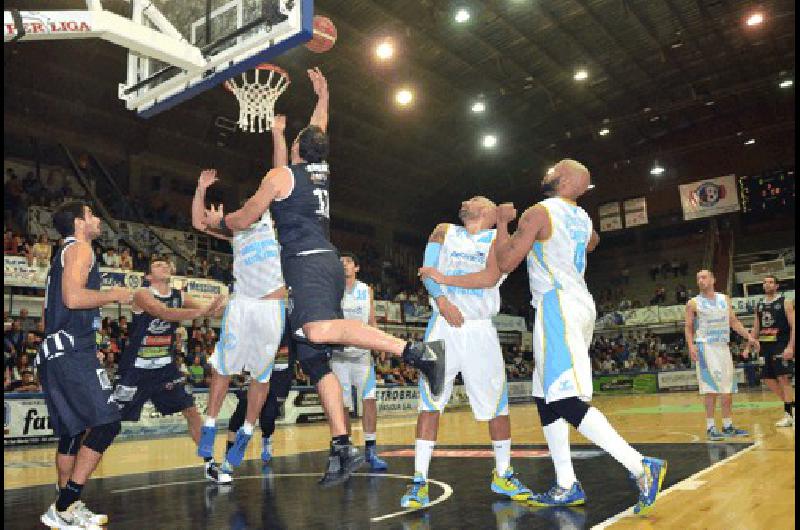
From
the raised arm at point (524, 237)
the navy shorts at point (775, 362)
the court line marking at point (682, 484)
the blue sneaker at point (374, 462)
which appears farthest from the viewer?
the navy shorts at point (775, 362)

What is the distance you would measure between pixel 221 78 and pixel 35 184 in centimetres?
1531

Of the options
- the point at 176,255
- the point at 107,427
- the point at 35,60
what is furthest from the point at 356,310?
the point at 35,60

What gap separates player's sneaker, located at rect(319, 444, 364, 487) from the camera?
166 inches

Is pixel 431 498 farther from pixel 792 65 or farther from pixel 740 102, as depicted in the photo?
pixel 740 102

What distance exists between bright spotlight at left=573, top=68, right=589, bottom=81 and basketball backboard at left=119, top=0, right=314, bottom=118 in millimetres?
18362

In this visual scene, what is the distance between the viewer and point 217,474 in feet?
19.7

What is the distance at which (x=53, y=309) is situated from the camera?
451 cm

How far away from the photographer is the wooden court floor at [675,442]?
387cm

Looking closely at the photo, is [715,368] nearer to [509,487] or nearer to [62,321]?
[509,487]

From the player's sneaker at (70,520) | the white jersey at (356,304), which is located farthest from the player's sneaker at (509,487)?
the white jersey at (356,304)

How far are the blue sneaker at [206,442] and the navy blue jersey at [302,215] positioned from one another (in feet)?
8.10

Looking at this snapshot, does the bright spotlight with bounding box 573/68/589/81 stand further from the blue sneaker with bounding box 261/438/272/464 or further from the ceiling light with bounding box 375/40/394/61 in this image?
the blue sneaker with bounding box 261/438/272/464

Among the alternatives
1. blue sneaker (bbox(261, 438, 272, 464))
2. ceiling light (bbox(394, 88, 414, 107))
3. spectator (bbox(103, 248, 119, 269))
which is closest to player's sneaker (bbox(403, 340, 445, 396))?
blue sneaker (bbox(261, 438, 272, 464))

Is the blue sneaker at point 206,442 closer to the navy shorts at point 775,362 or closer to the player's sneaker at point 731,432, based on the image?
the player's sneaker at point 731,432
